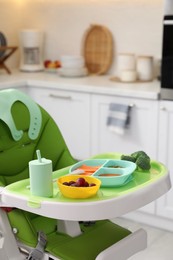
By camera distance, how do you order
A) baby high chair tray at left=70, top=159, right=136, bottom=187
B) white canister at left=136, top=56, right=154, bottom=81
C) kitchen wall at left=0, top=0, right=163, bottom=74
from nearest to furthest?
1. baby high chair tray at left=70, top=159, right=136, bottom=187
2. white canister at left=136, top=56, right=154, bottom=81
3. kitchen wall at left=0, top=0, right=163, bottom=74

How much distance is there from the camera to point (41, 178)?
1.82 metres

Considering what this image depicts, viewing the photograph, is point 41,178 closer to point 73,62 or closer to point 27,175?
point 27,175

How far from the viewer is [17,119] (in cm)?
231

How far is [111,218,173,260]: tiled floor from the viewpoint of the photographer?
304 centimetres

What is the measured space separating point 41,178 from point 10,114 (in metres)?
0.54

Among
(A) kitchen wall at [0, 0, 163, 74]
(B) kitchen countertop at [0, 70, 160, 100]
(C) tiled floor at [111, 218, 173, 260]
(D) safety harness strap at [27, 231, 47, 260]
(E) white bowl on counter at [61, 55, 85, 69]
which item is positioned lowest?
(C) tiled floor at [111, 218, 173, 260]

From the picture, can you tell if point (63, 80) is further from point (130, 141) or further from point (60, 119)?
point (130, 141)

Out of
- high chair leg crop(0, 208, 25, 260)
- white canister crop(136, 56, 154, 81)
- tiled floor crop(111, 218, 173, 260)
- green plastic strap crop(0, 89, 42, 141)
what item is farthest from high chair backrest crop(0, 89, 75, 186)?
white canister crop(136, 56, 154, 81)

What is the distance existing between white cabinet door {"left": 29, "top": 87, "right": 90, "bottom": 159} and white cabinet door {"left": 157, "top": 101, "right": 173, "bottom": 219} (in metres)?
0.58

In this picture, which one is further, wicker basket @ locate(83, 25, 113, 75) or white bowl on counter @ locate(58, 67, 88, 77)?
wicker basket @ locate(83, 25, 113, 75)

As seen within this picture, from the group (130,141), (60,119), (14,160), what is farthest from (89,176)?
(60,119)

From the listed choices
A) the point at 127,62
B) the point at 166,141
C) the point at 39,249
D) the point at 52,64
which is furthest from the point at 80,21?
the point at 39,249

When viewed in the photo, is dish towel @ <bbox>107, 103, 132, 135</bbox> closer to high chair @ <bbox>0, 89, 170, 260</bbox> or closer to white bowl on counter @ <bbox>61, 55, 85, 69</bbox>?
white bowl on counter @ <bbox>61, 55, 85, 69</bbox>

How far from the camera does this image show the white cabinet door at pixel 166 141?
3.22 m
